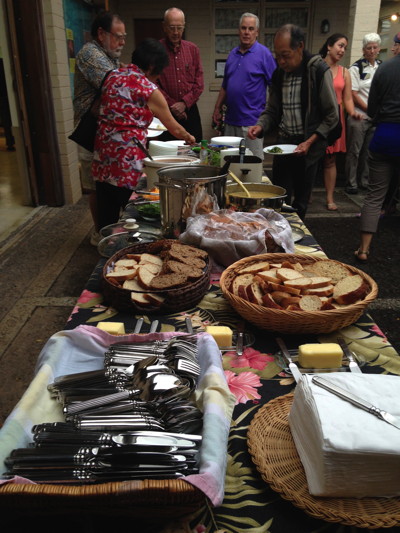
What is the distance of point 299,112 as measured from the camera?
377 centimetres

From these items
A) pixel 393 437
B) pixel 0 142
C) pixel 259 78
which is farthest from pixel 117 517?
pixel 0 142

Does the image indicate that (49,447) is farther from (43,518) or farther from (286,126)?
(286,126)

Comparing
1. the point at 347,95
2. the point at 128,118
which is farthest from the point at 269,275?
the point at 347,95

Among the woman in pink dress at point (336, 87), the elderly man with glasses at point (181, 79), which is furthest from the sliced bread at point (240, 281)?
the woman in pink dress at point (336, 87)

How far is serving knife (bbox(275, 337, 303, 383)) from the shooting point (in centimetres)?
114

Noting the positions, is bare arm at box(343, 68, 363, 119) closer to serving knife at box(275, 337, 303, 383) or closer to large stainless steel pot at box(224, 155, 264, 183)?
large stainless steel pot at box(224, 155, 264, 183)

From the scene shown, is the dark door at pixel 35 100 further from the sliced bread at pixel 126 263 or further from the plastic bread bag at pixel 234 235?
the sliced bread at pixel 126 263

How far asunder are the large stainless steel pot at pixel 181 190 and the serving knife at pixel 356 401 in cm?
110

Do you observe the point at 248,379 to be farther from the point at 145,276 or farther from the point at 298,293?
the point at 145,276

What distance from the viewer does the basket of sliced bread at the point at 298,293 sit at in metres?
1.25

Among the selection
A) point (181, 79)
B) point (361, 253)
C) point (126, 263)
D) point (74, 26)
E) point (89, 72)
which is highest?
point (74, 26)

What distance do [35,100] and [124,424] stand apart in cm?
532

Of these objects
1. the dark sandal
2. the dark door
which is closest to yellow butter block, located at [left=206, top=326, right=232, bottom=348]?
the dark sandal

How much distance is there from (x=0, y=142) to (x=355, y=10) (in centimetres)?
842
